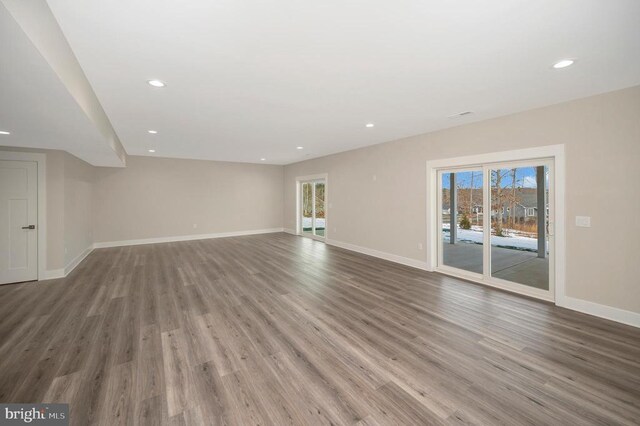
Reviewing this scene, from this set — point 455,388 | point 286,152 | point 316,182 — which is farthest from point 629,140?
point 316,182

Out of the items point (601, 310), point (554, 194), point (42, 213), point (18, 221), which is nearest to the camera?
point (601, 310)

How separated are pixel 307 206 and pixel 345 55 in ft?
23.9

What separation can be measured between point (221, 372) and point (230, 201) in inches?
305

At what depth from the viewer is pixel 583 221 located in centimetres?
327

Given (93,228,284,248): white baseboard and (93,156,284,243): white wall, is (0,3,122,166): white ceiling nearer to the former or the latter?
(93,156,284,243): white wall

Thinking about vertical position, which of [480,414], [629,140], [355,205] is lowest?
[480,414]

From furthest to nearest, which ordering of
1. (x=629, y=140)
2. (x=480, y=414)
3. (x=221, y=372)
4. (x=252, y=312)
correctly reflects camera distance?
(x=252, y=312) < (x=629, y=140) < (x=221, y=372) < (x=480, y=414)

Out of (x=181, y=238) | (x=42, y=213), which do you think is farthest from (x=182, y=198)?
(x=42, y=213)

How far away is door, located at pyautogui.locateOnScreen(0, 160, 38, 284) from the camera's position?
4.36m

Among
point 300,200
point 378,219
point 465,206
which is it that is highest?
point 300,200

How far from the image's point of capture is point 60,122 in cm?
297

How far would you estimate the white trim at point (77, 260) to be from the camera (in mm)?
4965

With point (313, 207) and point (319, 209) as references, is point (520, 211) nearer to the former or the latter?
point (319, 209)

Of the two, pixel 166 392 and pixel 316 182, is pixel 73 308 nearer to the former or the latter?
pixel 166 392
